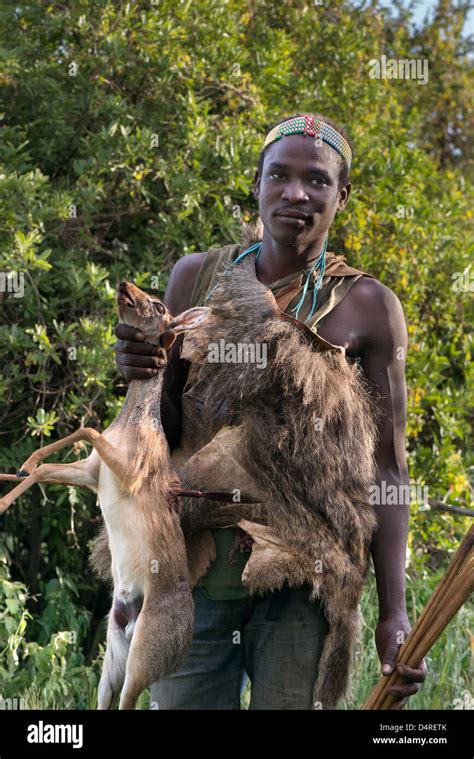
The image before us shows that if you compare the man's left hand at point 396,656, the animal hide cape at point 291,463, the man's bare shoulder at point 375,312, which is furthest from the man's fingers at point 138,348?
the man's left hand at point 396,656

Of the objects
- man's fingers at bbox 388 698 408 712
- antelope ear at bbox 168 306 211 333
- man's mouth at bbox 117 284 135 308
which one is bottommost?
man's fingers at bbox 388 698 408 712

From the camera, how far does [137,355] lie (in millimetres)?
2539

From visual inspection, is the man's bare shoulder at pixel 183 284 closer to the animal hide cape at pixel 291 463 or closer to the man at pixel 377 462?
the man at pixel 377 462

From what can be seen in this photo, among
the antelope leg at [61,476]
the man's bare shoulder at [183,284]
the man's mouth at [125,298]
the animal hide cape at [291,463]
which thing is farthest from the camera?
the man's bare shoulder at [183,284]

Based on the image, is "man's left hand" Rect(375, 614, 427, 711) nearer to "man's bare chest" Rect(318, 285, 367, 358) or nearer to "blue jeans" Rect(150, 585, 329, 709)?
"blue jeans" Rect(150, 585, 329, 709)

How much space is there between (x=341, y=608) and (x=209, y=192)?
2905mm

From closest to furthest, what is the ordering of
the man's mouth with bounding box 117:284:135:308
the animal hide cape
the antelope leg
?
the antelope leg → the man's mouth with bounding box 117:284:135:308 → the animal hide cape

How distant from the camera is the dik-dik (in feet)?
8.14

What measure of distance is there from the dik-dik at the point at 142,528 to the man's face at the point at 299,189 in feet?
1.34

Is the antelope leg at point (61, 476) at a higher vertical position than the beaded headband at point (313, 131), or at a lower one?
lower

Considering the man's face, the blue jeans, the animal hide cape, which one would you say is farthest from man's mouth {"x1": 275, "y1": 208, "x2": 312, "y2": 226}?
the blue jeans

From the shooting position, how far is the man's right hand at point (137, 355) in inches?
98.9

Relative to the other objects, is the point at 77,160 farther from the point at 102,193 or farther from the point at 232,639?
the point at 232,639

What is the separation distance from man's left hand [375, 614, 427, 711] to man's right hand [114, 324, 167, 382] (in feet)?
3.23
